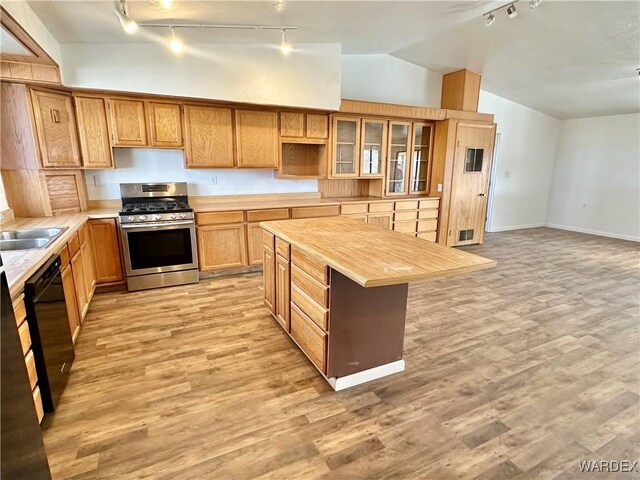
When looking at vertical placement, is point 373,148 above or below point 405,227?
above

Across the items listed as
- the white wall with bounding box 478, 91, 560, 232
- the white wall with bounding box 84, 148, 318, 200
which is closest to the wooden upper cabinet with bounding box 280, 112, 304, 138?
the white wall with bounding box 84, 148, 318, 200

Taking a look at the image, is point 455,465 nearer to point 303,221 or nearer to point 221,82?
point 303,221

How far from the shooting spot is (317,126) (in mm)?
4551

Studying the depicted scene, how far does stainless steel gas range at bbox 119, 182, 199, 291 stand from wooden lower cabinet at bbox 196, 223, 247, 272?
0.11 m

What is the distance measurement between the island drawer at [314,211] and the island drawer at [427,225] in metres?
1.58

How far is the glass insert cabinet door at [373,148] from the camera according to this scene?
4.97m

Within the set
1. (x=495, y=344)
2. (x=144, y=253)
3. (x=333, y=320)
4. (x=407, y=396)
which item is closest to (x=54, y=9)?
(x=144, y=253)

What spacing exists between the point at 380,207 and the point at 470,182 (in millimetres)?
1839

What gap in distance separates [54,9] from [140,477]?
3253mm

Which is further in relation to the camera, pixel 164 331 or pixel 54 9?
pixel 164 331

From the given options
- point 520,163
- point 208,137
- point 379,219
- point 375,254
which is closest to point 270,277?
point 375,254

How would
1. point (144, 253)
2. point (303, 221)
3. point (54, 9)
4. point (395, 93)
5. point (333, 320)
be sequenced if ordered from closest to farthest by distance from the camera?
point (333, 320) → point (54, 9) → point (303, 221) → point (144, 253) → point (395, 93)

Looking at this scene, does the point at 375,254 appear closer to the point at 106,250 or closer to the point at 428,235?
the point at 106,250

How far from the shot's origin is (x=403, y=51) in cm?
501
